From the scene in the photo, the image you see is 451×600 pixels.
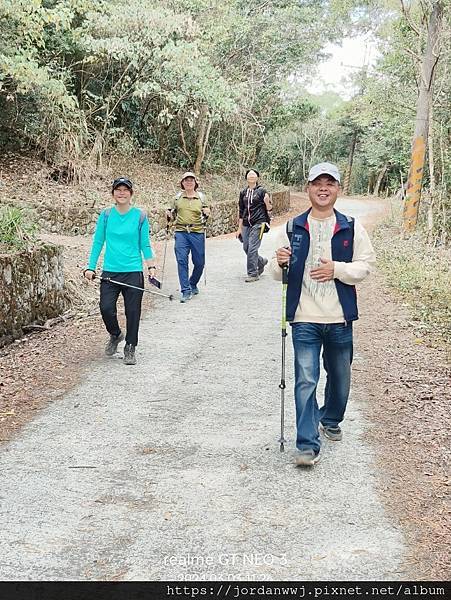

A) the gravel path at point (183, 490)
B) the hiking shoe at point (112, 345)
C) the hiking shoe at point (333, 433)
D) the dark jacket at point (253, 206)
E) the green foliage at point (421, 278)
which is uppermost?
the dark jacket at point (253, 206)

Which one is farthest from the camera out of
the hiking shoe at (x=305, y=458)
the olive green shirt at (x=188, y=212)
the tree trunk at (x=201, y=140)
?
the tree trunk at (x=201, y=140)

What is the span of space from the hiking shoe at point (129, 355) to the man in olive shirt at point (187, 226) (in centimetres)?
327

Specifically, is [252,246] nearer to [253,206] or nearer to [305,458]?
[253,206]

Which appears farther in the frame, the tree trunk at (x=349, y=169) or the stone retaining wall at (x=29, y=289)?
the tree trunk at (x=349, y=169)

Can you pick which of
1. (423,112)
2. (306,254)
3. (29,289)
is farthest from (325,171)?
(423,112)

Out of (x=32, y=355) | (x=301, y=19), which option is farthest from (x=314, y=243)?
(x=301, y=19)

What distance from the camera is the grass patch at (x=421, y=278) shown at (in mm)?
8634

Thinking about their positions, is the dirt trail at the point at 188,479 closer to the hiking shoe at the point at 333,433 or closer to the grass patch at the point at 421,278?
the hiking shoe at the point at 333,433

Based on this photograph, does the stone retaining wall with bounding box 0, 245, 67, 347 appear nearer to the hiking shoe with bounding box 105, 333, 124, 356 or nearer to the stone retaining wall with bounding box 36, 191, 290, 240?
the hiking shoe with bounding box 105, 333, 124, 356

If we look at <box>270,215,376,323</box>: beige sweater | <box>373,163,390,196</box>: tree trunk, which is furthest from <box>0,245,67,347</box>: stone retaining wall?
<box>373,163,390,196</box>: tree trunk

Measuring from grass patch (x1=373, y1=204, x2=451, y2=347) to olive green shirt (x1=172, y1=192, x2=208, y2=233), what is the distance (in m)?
3.49

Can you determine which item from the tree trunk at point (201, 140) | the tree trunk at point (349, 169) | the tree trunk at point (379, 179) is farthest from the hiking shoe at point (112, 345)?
the tree trunk at point (349, 169)

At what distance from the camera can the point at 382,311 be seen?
966 centimetres

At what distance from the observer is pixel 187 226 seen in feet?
33.8
